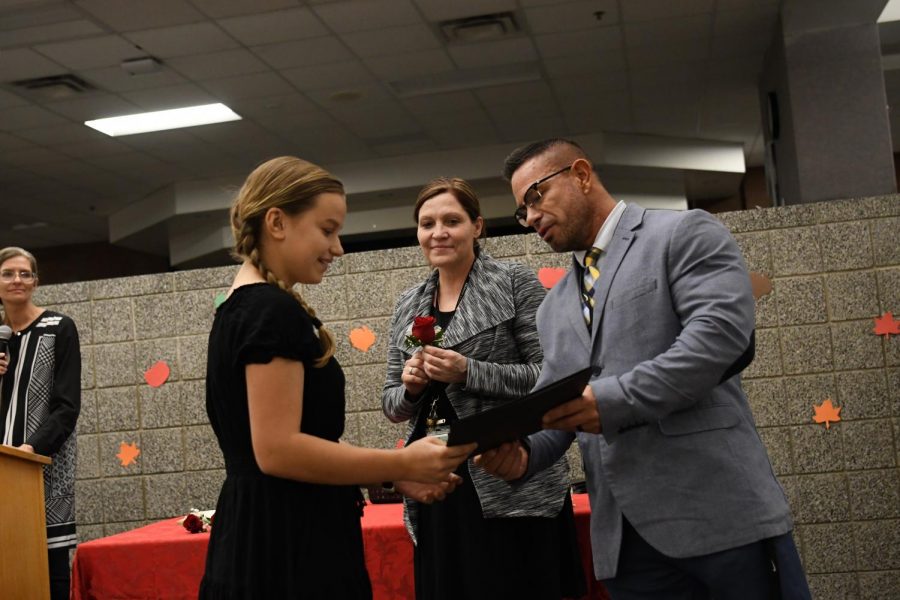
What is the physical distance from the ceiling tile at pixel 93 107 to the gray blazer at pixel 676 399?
6.87 metres

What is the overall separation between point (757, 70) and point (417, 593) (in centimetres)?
702

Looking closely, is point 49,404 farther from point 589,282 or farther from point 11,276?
point 589,282

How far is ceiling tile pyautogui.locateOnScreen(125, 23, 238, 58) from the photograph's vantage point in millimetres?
6445

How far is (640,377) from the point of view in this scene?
1656 mm

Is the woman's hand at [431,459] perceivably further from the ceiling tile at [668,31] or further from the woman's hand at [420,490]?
the ceiling tile at [668,31]

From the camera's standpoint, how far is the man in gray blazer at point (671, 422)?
5.47ft

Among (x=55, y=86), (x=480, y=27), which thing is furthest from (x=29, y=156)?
(x=480, y=27)

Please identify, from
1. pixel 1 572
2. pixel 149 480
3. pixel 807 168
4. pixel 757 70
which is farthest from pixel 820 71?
pixel 1 572

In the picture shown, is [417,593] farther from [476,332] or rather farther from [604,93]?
[604,93]

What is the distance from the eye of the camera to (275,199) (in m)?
1.60

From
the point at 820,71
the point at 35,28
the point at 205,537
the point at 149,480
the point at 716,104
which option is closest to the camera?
the point at 205,537

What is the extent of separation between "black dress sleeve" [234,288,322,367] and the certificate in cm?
28

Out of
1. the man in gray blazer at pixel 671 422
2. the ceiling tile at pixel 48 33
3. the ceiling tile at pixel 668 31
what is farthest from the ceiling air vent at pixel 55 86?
the man in gray blazer at pixel 671 422

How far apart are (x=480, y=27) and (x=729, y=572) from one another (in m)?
5.62
